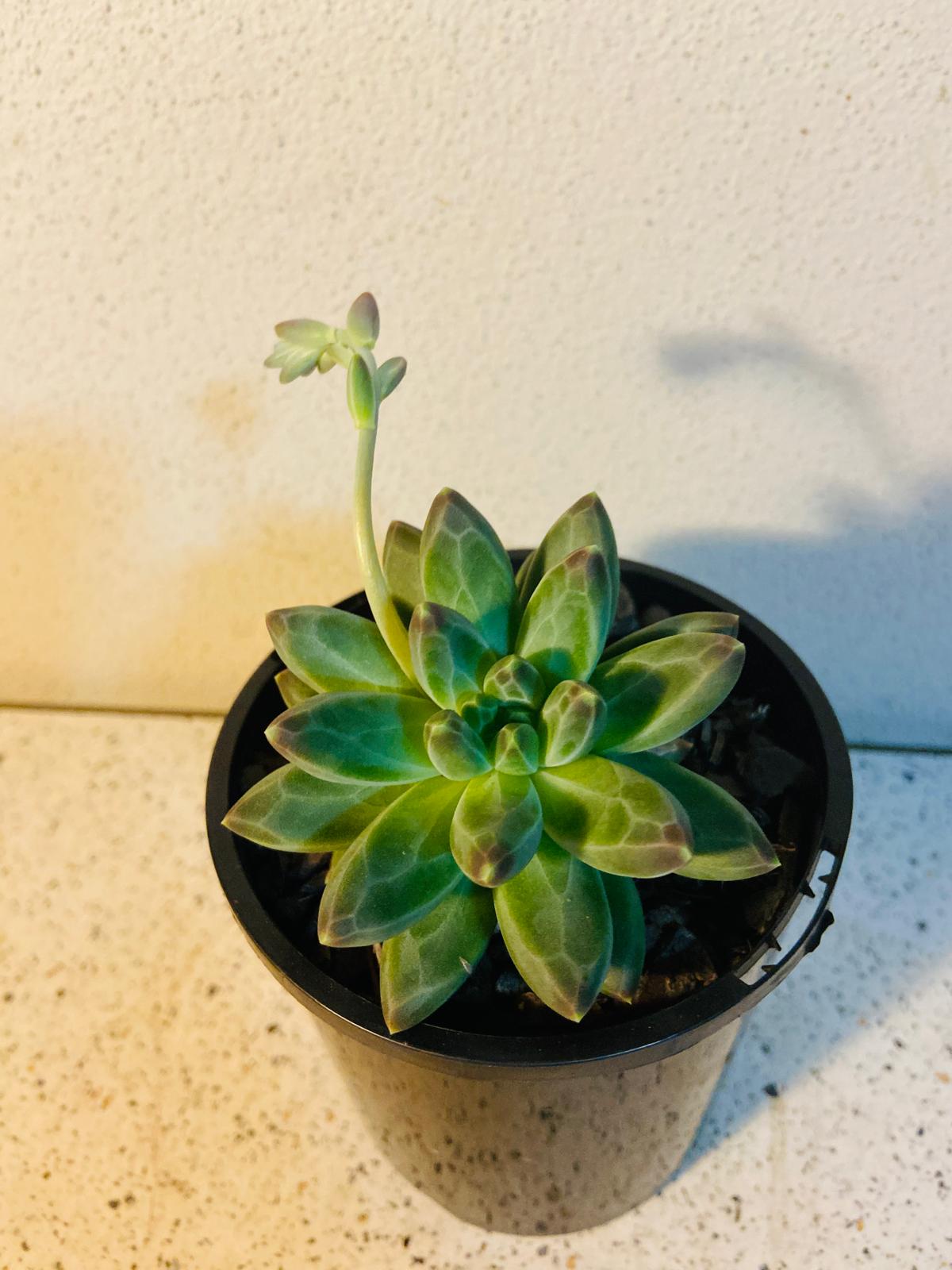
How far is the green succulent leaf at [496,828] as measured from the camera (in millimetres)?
373

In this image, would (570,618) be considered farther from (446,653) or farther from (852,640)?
(852,640)

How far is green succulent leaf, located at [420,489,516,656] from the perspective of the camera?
1.51 ft

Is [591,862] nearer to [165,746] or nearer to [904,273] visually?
[904,273]

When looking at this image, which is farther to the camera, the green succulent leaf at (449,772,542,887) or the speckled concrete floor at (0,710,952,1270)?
the speckled concrete floor at (0,710,952,1270)

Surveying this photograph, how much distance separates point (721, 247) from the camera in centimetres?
58

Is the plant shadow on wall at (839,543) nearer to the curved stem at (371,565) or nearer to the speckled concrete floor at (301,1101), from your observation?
the speckled concrete floor at (301,1101)

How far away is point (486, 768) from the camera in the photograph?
43 cm

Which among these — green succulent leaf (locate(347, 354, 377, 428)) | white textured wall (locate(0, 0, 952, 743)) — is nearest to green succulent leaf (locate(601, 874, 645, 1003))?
green succulent leaf (locate(347, 354, 377, 428))

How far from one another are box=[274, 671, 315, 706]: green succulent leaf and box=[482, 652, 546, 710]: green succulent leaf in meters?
0.12

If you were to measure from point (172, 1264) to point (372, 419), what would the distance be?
542 mm

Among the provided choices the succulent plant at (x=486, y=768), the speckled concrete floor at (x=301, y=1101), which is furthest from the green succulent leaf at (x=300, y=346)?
the speckled concrete floor at (x=301, y=1101)

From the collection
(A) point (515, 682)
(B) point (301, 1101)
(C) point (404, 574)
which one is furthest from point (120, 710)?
(A) point (515, 682)

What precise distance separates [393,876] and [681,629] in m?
0.19

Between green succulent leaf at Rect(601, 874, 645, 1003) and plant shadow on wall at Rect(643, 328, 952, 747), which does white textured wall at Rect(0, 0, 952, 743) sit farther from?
green succulent leaf at Rect(601, 874, 645, 1003)
